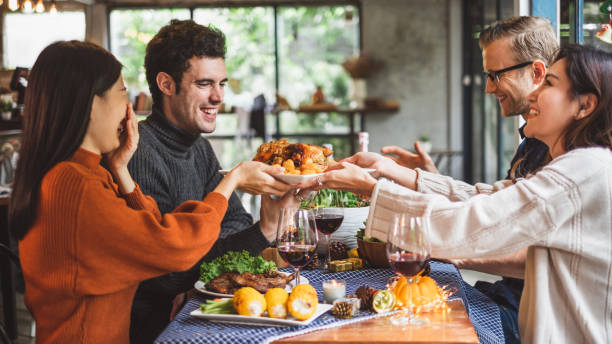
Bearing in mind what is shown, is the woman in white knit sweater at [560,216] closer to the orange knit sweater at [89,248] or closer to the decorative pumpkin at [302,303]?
the decorative pumpkin at [302,303]

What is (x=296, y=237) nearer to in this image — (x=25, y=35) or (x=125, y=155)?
(x=125, y=155)

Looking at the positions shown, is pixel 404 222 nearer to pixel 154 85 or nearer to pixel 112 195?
pixel 112 195

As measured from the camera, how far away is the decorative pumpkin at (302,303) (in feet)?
4.52

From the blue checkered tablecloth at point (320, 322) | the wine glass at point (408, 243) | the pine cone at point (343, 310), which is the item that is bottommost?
the blue checkered tablecloth at point (320, 322)

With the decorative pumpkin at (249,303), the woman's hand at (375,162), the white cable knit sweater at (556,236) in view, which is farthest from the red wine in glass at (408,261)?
the woman's hand at (375,162)

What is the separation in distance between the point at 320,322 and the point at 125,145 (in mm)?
850

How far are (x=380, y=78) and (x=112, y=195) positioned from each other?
744 centimetres

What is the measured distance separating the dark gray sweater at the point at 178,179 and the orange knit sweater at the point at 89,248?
1.49 feet

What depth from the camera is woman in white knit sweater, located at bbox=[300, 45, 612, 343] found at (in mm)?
1483

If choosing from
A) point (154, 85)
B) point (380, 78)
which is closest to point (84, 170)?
point (154, 85)

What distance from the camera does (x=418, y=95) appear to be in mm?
8586

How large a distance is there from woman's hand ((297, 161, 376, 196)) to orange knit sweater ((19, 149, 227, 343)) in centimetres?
40

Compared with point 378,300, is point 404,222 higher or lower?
higher

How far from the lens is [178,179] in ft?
7.54
